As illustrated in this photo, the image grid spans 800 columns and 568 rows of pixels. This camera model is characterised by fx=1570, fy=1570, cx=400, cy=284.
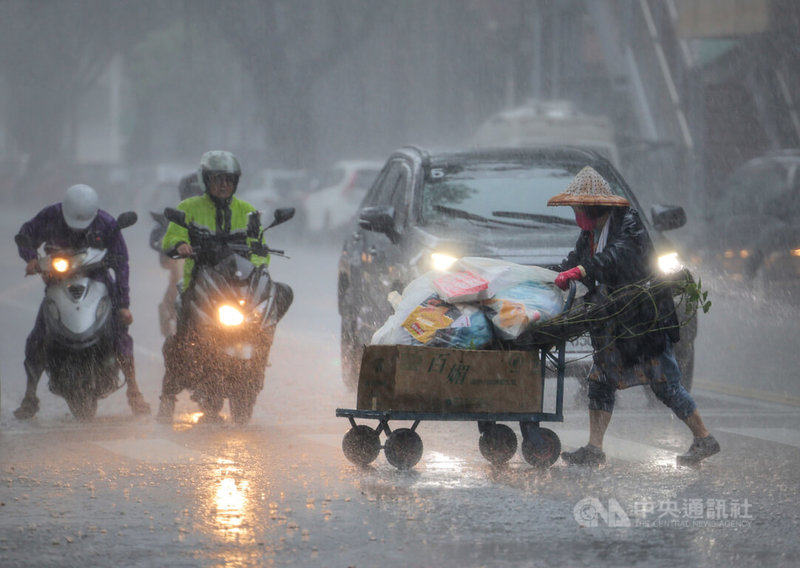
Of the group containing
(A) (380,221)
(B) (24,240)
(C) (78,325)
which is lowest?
(C) (78,325)

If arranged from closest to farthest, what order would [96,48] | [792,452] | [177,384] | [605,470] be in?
[605,470]
[792,452]
[177,384]
[96,48]

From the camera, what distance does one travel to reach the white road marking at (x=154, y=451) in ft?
27.3

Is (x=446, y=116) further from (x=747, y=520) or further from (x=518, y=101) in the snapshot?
(x=747, y=520)

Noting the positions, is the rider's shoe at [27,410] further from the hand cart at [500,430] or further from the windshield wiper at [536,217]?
the windshield wiper at [536,217]

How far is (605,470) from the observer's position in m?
7.95

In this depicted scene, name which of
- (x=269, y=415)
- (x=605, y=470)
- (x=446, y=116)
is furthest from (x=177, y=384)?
(x=446, y=116)

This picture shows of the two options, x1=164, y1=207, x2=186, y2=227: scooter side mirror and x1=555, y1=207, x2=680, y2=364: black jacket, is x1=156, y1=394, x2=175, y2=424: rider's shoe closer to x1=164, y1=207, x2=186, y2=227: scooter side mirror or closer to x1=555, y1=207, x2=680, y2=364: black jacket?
x1=164, y1=207, x2=186, y2=227: scooter side mirror

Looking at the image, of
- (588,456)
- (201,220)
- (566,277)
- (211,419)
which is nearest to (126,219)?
(201,220)

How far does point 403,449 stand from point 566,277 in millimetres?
1175

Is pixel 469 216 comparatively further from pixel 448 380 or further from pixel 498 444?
pixel 448 380

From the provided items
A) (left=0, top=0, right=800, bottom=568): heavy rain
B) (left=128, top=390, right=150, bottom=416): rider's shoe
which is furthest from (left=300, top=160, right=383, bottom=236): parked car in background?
(left=128, top=390, right=150, bottom=416): rider's shoe

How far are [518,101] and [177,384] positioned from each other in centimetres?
3970

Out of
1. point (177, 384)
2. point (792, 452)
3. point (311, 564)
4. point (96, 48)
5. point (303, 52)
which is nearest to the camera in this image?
point (311, 564)

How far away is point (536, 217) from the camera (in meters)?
10.8
